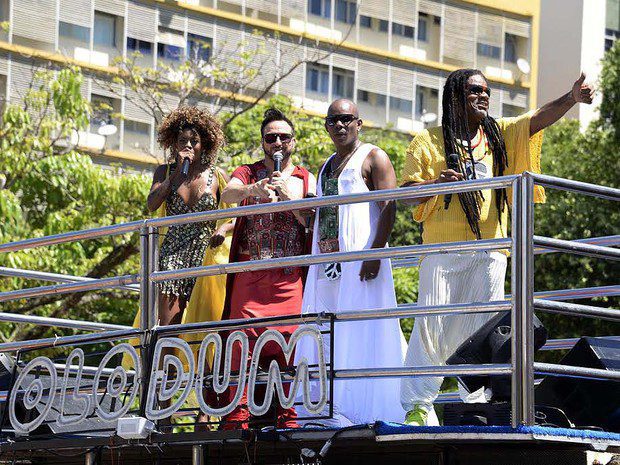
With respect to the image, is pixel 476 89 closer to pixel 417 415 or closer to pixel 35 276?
pixel 417 415

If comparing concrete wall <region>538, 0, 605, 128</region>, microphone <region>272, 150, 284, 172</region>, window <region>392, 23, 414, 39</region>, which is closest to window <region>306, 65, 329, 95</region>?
window <region>392, 23, 414, 39</region>

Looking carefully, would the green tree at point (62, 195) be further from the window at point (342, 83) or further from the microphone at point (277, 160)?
the window at point (342, 83)

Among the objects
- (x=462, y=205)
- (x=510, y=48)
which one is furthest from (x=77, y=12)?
(x=462, y=205)

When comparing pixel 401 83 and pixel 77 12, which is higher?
pixel 77 12

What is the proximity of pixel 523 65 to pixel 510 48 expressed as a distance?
69 centimetres

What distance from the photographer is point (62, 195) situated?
18391 millimetres

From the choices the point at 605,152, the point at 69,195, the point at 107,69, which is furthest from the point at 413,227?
the point at 107,69

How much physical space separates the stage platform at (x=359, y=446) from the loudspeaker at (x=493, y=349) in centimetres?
29

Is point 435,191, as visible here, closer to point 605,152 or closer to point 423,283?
point 423,283

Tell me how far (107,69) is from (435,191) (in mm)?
29622

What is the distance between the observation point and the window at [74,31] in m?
34.8

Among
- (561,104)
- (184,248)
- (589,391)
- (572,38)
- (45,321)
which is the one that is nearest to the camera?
(589,391)

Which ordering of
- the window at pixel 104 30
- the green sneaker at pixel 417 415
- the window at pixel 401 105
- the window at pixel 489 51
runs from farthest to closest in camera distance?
the window at pixel 489 51, the window at pixel 401 105, the window at pixel 104 30, the green sneaker at pixel 417 415

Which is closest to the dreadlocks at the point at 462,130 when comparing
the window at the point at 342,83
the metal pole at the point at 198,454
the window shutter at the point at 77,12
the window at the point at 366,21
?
the metal pole at the point at 198,454
